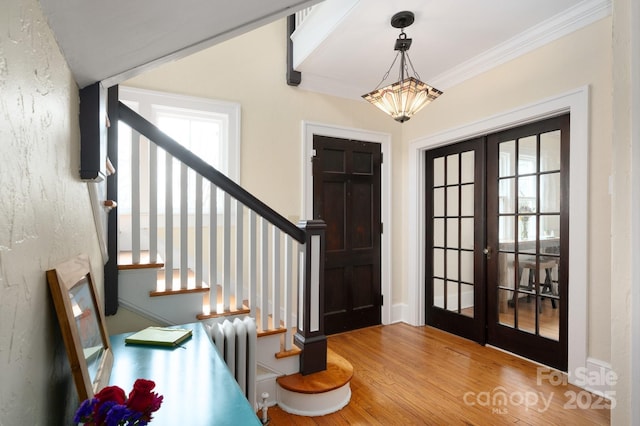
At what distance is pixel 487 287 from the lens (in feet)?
10.3

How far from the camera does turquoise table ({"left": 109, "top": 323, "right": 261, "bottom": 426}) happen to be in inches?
35.3

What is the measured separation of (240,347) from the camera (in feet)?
6.22

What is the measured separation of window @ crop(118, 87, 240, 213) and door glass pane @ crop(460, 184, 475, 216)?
2.24 meters

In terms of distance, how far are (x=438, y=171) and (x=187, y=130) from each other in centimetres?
260

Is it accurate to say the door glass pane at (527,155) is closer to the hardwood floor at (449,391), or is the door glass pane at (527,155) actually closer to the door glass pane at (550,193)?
the door glass pane at (550,193)

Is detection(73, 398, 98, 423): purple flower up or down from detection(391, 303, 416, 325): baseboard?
up

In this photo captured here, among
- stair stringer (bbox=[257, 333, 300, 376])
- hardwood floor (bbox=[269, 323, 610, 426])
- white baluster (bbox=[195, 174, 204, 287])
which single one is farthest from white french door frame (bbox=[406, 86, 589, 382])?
white baluster (bbox=[195, 174, 204, 287])

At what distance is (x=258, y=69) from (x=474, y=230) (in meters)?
2.59

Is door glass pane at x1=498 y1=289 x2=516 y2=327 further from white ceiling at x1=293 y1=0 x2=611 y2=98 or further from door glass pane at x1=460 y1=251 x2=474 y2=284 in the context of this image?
white ceiling at x1=293 y1=0 x2=611 y2=98

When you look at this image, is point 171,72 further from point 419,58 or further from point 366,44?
point 419,58

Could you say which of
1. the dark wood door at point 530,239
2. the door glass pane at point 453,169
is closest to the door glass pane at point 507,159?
the dark wood door at point 530,239

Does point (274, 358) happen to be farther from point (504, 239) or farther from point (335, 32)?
point (335, 32)

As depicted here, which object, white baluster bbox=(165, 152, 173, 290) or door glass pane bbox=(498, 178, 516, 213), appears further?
door glass pane bbox=(498, 178, 516, 213)

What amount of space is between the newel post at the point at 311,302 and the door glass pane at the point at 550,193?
1.88m
